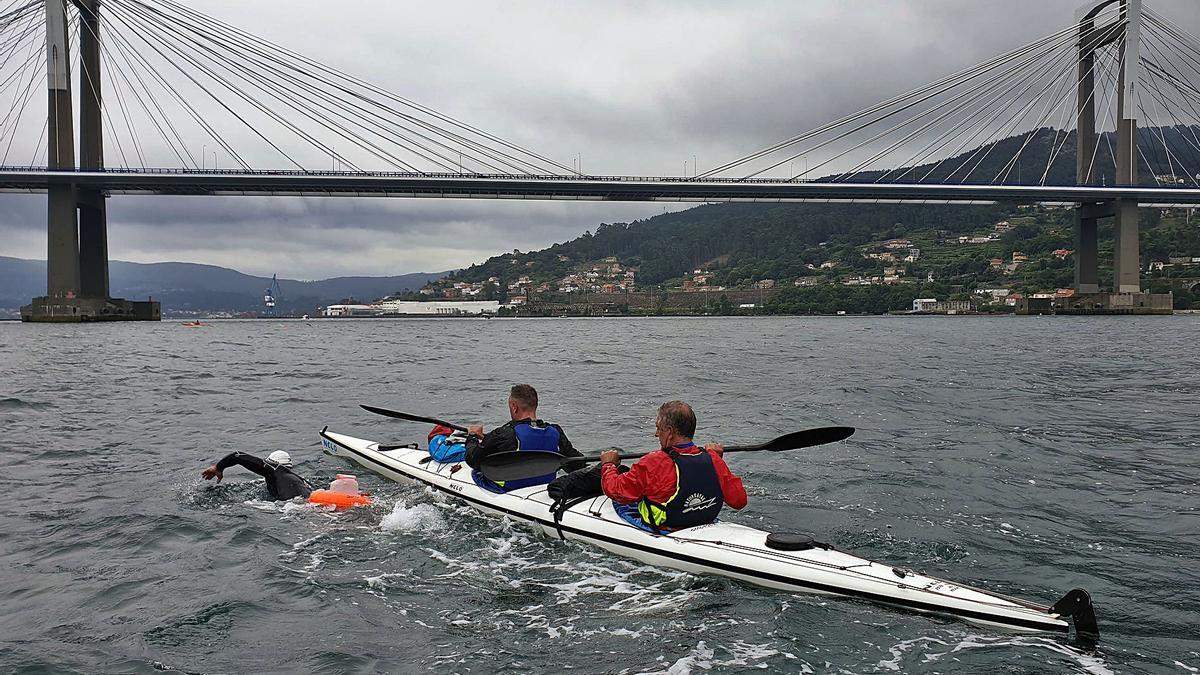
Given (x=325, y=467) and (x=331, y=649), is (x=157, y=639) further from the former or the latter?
(x=325, y=467)

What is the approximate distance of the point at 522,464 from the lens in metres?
7.05

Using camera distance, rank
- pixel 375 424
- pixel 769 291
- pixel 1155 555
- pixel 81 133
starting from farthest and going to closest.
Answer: pixel 769 291 → pixel 81 133 → pixel 375 424 → pixel 1155 555

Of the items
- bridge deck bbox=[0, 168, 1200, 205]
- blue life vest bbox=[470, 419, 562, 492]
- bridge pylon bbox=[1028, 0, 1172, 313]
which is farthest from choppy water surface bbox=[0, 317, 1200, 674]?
bridge pylon bbox=[1028, 0, 1172, 313]

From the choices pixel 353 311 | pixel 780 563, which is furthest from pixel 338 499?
pixel 353 311

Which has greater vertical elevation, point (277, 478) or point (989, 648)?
point (277, 478)

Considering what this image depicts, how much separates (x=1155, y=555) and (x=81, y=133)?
58593 mm

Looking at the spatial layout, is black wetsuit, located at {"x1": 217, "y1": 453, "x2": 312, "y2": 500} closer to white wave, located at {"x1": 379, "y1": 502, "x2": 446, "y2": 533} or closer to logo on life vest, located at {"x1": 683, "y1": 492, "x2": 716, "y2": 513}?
white wave, located at {"x1": 379, "y1": 502, "x2": 446, "y2": 533}

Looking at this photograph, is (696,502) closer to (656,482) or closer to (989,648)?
(656,482)

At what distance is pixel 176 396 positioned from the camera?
16.7 m

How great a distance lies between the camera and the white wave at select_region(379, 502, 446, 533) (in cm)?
704

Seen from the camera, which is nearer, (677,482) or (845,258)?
(677,482)

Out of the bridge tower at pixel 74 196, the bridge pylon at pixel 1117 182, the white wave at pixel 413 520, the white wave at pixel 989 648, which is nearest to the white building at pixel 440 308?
the bridge tower at pixel 74 196

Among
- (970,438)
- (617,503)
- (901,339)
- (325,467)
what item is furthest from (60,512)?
(901,339)

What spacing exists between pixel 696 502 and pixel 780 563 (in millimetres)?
724
